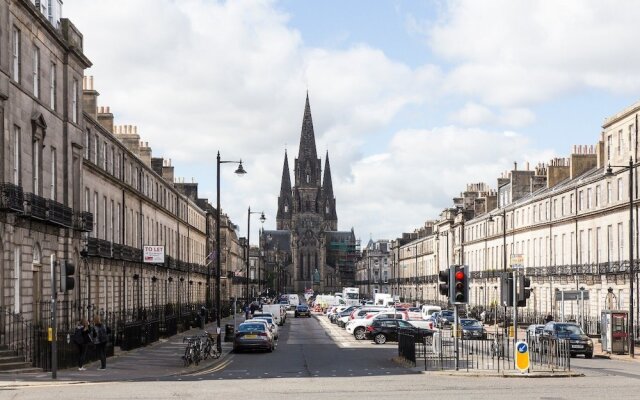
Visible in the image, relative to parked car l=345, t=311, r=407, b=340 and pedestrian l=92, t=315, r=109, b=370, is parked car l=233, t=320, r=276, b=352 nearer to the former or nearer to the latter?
pedestrian l=92, t=315, r=109, b=370

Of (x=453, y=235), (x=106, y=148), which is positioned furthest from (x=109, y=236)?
(x=453, y=235)

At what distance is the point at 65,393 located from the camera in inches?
950

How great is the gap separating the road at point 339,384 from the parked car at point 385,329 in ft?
48.0

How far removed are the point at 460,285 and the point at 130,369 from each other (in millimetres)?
11376

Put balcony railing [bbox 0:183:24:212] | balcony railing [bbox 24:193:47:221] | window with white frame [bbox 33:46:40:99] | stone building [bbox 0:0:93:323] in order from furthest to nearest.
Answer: window with white frame [bbox 33:46:40:99], balcony railing [bbox 24:193:47:221], stone building [bbox 0:0:93:323], balcony railing [bbox 0:183:24:212]

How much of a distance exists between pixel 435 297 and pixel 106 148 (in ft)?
263

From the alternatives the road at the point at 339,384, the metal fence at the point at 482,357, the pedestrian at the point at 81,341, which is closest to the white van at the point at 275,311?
the road at the point at 339,384

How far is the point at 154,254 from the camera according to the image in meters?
52.8

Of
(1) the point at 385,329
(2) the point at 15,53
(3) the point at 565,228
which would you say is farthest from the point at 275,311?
(2) the point at 15,53

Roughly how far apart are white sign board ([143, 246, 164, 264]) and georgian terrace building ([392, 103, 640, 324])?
21976 mm

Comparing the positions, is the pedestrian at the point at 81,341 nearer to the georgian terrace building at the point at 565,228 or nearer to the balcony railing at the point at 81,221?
the balcony railing at the point at 81,221

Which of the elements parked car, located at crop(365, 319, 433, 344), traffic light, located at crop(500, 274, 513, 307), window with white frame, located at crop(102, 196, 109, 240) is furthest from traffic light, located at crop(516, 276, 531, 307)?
window with white frame, located at crop(102, 196, 109, 240)

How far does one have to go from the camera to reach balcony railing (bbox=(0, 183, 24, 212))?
3131cm

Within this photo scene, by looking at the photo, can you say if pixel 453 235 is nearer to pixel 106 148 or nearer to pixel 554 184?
pixel 554 184
